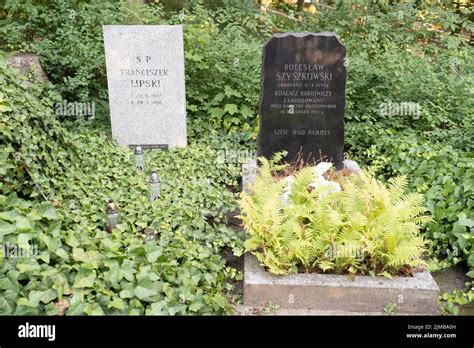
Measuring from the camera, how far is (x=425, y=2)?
392 inches

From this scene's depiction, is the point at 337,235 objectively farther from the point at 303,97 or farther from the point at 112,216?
the point at 303,97

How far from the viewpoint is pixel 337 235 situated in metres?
4.48

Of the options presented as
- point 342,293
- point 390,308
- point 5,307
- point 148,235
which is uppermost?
point 5,307

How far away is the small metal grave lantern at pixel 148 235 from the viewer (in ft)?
15.3

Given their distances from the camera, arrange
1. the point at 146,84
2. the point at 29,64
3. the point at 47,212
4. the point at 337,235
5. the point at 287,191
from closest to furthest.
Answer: the point at 47,212 < the point at 337,235 < the point at 287,191 < the point at 146,84 < the point at 29,64

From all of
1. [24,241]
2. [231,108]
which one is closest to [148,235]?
[24,241]

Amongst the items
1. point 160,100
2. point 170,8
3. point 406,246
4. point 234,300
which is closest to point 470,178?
point 406,246

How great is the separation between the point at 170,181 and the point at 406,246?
2943 mm

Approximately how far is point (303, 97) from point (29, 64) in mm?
4544

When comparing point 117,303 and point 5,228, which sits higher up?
point 5,228

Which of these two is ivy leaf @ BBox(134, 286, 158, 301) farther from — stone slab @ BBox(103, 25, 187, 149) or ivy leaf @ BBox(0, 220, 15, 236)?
stone slab @ BBox(103, 25, 187, 149)

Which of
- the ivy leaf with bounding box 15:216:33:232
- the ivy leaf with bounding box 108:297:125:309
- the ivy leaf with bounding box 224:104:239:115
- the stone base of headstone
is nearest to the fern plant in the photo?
the ivy leaf with bounding box 108:297:125:309
